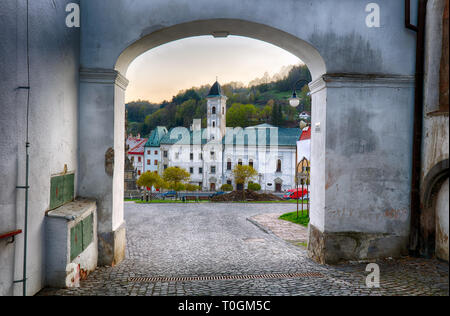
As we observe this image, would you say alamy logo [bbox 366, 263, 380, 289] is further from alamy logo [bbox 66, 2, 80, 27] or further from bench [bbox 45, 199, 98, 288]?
alamy logo [bbox 66, 2, 80, 27]

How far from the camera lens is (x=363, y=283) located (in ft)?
17.8

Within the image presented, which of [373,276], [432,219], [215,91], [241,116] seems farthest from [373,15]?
[241,116]

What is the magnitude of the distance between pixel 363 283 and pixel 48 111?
5.56 metres

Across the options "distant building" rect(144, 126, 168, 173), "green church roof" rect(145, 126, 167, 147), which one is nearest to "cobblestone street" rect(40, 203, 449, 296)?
"distant building" rect(144, 126, 168, 173)

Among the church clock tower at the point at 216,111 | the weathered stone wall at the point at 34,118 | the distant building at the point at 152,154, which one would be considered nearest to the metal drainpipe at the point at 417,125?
the weathered stone wall at the point at 34,118

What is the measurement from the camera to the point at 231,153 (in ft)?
175

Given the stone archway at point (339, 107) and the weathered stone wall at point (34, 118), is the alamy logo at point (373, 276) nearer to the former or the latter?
the stone archway at point (339, 107)

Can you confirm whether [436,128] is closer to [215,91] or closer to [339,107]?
[339,107]

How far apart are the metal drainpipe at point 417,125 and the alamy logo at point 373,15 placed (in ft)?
1.64

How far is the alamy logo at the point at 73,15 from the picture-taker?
593 centimetres

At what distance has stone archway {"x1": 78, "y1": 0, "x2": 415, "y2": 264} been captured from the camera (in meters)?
6.48

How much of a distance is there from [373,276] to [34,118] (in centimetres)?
575
